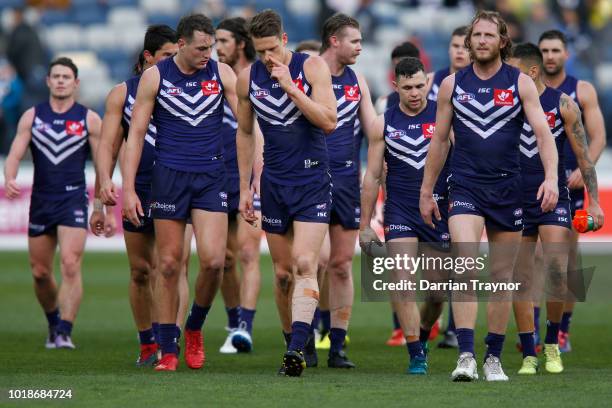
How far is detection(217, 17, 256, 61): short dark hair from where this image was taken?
12.3 metres

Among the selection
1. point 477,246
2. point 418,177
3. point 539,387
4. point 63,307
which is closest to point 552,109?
point 418,177

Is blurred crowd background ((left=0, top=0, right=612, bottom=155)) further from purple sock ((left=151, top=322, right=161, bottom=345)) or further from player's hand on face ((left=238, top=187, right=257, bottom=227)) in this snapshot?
player's hand on face ((left=238, top=187, right=257, bottom=227))

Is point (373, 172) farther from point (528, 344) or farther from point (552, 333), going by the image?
point (552, 333)

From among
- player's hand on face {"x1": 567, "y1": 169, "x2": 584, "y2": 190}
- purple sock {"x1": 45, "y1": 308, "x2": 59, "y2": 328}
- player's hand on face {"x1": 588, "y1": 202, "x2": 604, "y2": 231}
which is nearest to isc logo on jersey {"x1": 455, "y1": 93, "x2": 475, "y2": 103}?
player's hand on face {"x1": 588, "y1": 202, "x2": 604, "y2": 231}

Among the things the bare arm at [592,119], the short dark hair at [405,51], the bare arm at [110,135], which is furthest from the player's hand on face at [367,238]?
the short dark hair at [405,51]

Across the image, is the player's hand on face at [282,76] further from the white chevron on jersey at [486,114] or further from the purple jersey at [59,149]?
the purple jersey at [59,149]

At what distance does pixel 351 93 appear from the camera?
11117mm

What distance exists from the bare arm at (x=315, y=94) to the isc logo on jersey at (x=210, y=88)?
87 centimetres

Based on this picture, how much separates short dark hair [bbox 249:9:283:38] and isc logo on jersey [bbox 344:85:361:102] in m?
1.70

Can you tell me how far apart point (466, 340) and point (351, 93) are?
287 centimetres

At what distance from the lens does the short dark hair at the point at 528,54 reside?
10518mm

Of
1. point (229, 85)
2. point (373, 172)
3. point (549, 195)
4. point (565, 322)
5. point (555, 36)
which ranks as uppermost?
point (555, 36)

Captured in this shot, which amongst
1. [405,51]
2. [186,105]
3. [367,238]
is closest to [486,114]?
[367,238]

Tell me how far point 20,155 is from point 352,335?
3782mm
